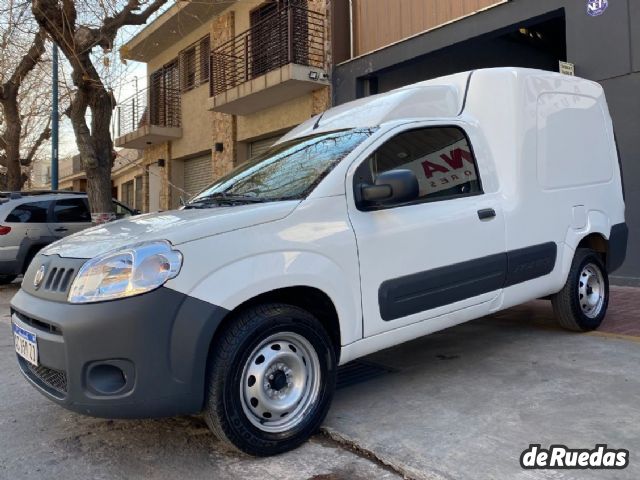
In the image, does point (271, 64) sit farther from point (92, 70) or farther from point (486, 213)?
point (486, 213)

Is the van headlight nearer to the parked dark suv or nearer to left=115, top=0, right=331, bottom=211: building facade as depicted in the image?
the parked dark suv

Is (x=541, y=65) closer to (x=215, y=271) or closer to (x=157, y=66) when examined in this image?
(x=215, y=271)

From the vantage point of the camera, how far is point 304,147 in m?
4.03

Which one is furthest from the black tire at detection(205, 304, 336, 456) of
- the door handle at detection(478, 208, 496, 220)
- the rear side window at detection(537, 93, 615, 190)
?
the rear side window at detection(537, 93, 615, 190)

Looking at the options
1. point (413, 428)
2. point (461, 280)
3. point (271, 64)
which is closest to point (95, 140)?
point (271, 64)

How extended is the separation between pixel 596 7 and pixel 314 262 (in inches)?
264

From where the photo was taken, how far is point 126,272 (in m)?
2.71

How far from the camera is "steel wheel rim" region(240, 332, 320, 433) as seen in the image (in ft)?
9.59

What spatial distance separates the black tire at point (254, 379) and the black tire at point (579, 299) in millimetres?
2751

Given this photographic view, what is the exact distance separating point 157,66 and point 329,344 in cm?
1888

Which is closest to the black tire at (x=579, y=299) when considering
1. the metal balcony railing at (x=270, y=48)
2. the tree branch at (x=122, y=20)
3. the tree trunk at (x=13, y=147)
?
the metal balcony railing at (x=270, y=48)

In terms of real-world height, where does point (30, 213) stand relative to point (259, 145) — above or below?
below

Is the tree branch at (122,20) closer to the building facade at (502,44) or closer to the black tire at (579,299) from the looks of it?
the building facade at (502,44)

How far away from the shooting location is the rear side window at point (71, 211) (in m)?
10.3
